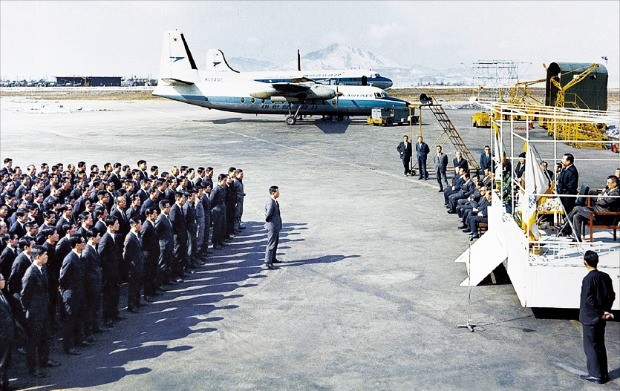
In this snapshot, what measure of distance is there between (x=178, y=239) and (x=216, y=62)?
4298 centimetres

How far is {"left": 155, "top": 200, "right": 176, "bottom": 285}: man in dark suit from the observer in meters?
12.1

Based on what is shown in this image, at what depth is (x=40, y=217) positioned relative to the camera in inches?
510

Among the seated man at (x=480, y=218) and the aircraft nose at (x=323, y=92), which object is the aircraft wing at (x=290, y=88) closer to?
the aircraft nose at (x=323, y=92)

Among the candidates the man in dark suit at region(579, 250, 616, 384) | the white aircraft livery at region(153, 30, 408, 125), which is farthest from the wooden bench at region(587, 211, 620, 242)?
the white aircraft livery at region(153, 30, 408, 125)

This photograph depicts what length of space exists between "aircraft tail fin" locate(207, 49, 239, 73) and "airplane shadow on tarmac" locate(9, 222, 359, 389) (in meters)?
40.0

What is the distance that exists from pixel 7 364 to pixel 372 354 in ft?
16.7

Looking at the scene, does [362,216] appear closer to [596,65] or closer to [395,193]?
[395,193]

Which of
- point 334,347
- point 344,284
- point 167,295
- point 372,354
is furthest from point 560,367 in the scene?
point 167,295

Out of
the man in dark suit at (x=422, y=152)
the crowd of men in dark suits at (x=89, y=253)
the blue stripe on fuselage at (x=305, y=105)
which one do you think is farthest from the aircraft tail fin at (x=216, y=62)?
the crowd of men in dark suits at (x=89, y=253)

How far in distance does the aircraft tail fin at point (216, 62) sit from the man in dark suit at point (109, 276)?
143 feet

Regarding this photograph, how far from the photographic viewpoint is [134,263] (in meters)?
11.0

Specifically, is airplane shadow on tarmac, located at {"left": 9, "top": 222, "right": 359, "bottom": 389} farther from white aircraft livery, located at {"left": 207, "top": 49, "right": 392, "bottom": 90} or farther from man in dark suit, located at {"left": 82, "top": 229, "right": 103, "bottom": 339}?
white aircraft livery, located at {"left": 207, "top": 49, "right": 392, "bottom": 90}

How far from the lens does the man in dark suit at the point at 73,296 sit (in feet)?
30.6

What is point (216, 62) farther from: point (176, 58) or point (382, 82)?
point (382, 82)
